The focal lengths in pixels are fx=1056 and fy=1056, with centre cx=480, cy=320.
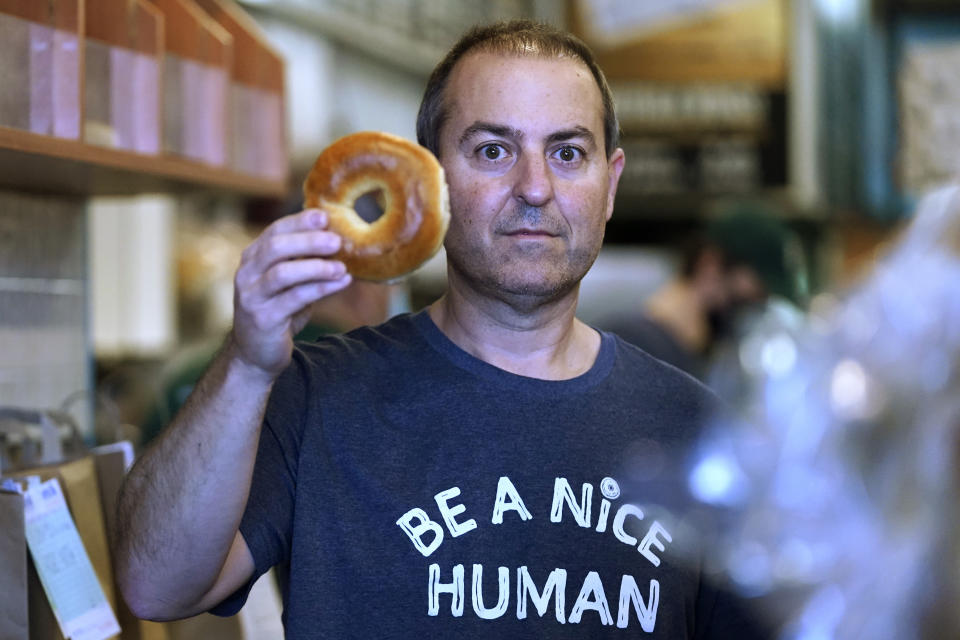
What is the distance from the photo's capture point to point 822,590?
98 centimetres

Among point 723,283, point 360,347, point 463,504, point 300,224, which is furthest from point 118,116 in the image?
point 723,283

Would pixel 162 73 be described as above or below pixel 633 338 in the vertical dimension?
above

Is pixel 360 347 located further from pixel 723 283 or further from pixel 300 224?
pixel 723 283

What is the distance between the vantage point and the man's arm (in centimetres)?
138

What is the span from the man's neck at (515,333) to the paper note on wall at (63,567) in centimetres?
76

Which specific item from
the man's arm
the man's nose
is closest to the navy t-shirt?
the man's arm

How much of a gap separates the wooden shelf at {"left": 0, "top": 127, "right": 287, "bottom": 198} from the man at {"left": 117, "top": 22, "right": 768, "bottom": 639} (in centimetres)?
59

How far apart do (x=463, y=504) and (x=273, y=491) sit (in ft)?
0.99

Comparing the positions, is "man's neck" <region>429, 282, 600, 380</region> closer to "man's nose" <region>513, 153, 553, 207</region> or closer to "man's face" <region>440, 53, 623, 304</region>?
"man's face" <region>440, 53, 623, 304</region>

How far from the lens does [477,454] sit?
174cm

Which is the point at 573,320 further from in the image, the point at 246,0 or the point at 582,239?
the point at 246,0

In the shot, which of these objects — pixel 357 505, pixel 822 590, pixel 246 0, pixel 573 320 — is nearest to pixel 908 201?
pixel 246 0

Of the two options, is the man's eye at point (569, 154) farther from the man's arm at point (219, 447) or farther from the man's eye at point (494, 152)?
the man's arm at point (219, 447)

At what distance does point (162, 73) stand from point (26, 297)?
23.7 inches
